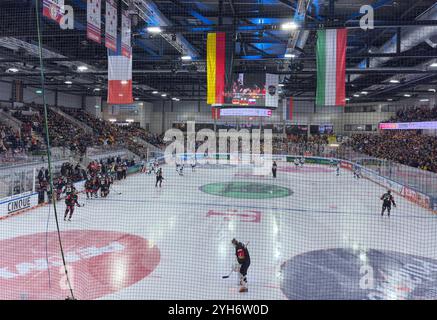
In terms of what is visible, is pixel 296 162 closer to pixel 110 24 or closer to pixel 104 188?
pixel 104 188

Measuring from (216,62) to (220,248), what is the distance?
5243 mm

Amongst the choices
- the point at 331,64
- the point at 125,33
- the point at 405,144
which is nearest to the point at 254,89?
the point at 331,64

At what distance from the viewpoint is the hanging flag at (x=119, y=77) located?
9711 mm

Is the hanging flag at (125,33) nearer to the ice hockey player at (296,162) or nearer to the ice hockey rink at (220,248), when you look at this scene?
the ice hockey rink at (220,248)

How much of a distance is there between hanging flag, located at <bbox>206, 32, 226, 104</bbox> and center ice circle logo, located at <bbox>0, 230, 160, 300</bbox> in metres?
4.78

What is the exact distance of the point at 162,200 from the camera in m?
14.4

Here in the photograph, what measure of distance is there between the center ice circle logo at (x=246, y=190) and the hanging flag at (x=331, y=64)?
263 inches

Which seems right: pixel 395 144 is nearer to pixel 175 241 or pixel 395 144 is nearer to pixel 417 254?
pixel 417 254

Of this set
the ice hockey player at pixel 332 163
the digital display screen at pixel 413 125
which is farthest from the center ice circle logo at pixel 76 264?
the ice hockey player at pixel 332 163

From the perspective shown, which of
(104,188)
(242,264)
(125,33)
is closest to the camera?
(242,264)

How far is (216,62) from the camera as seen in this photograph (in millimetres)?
10094

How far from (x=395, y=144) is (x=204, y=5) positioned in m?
19.4

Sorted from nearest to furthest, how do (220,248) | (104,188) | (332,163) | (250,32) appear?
(220,248) → (250,32) → (104,188) → (332,163)

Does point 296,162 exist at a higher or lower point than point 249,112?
lower
